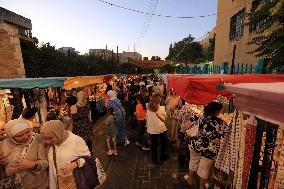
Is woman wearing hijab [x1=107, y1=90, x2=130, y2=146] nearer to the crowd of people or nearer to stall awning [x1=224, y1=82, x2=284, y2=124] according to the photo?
the crowd of people

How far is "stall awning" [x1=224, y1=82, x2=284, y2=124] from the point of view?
5.65ft

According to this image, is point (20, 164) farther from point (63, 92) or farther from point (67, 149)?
point (63, 92)

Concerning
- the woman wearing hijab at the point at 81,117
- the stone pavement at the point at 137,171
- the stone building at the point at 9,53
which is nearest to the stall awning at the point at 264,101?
the stone pavement at the point at 137,171

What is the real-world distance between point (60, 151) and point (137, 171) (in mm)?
3803

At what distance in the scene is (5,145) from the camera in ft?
10.8

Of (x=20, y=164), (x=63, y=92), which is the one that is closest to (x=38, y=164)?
(x=20, y=164)

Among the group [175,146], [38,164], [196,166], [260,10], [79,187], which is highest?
[260,10]

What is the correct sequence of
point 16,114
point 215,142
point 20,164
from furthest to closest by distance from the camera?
1. point 16,114
2. point 215,142
3. point 20,164

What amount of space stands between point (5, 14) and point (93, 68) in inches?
688

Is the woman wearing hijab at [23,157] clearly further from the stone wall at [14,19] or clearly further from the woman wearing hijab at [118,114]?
the stone wall at [14,19]

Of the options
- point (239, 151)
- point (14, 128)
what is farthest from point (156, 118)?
point (14, 128)

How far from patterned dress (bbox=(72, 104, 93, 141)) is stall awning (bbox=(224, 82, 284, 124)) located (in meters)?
4.90

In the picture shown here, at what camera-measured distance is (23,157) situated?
3.27 meters

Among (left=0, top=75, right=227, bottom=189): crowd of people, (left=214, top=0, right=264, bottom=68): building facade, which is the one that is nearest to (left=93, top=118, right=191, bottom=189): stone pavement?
(left=0, top=75, right=227, bottom=189): crowd of people
